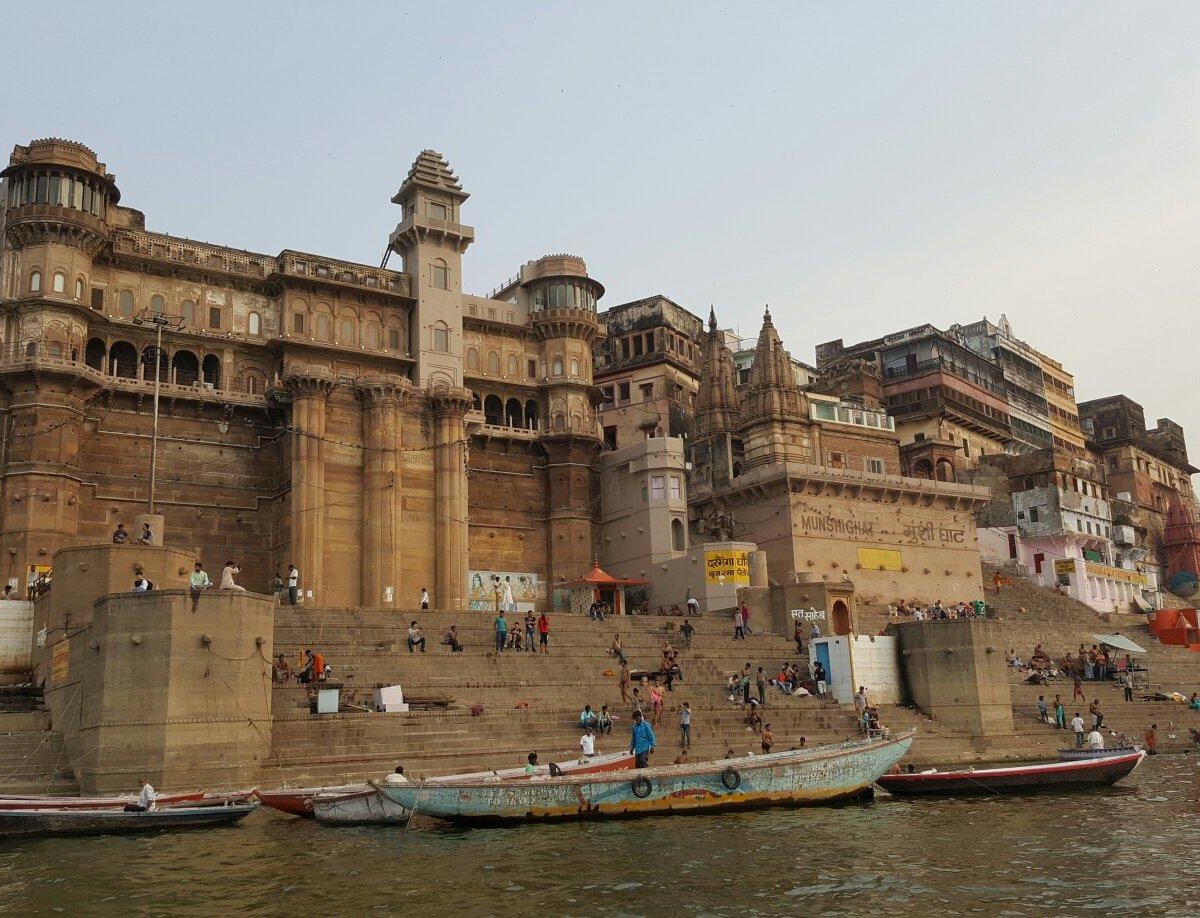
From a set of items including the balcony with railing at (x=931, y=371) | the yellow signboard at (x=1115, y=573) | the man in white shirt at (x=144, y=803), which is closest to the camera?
the man in white shirt at (x=144, y=803)

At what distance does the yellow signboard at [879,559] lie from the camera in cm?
5206

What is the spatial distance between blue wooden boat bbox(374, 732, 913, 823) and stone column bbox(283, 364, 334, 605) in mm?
22660

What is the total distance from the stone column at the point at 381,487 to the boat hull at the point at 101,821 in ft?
72.3

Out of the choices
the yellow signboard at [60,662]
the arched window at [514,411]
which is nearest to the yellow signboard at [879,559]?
the arched window at [514,411]

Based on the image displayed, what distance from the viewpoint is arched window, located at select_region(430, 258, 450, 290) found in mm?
50000

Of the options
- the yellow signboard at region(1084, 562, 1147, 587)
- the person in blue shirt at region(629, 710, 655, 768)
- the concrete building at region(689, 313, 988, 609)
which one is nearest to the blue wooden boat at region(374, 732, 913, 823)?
the person in blue shirt at region(629, 710, 655, 768)

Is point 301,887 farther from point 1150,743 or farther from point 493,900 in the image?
point 1150,743

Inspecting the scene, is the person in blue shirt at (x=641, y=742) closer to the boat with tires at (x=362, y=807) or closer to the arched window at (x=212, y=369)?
the boat with tires at (x=362, y=807)

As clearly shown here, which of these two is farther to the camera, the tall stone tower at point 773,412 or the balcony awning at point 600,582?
the tall stone tower at point 773,412

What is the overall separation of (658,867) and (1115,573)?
57.0m

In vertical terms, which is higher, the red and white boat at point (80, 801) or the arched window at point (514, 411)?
the arched window at point (514, 411)

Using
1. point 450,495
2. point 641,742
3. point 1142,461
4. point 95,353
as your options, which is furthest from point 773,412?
point 1142,461

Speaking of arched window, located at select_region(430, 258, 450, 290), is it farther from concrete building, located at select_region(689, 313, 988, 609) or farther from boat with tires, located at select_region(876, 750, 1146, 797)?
boat with tires, located at select_region(876, 750, 1146, 797)

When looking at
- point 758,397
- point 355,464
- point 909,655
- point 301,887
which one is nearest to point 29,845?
point 301,887
